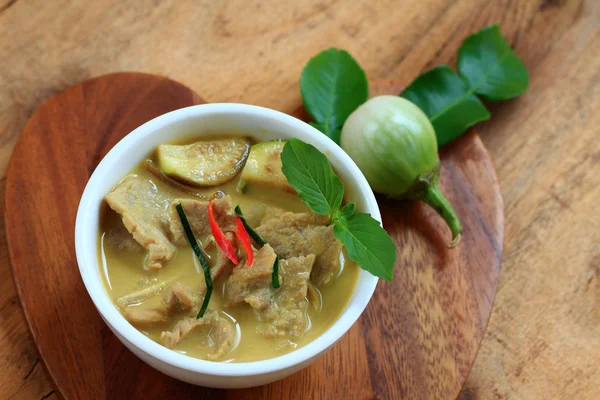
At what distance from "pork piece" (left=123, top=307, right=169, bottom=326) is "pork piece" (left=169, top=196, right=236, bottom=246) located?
228 mm

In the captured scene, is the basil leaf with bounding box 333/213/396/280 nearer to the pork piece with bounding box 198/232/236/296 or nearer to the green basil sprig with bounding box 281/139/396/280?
the green basil sprig with bounding box 281/139/396/280

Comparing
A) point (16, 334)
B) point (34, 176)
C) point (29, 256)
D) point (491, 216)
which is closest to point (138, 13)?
point (34, 176)

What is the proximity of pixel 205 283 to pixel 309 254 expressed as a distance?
0.32 meters

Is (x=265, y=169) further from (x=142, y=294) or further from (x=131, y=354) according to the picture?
(x=131, y=354)

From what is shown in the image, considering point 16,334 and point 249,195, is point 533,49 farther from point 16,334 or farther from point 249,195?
point 16,334

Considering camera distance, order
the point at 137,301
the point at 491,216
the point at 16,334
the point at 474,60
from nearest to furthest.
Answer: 1. the point at 137,301
2. the point at 16,334
3. the point at 491,216
4. the point at 474,60

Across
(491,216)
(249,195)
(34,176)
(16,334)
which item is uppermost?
(249,195)

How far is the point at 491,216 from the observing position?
2.54 m

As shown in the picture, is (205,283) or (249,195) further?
(249,195)

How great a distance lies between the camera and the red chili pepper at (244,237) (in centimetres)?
189

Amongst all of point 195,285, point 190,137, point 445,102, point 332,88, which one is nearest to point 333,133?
point 332,88

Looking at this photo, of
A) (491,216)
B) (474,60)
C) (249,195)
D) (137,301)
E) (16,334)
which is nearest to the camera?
(137,301)

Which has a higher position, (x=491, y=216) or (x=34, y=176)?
(x=34, y=176)

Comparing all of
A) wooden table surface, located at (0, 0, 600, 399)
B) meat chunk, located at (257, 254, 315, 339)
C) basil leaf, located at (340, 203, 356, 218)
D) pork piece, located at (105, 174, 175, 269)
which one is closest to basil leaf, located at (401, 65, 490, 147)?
wooden table surface, located at (0, 0, 600, 399)
